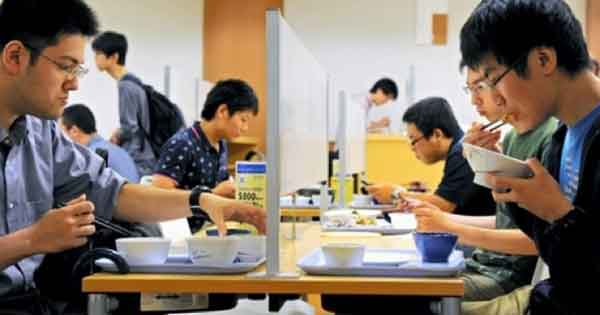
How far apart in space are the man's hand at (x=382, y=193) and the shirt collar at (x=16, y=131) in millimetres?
2234

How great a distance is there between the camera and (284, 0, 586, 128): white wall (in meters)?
7.01

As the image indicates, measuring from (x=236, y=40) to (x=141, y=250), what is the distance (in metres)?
5.77

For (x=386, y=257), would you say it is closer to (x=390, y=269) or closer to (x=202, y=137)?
(x=390, y=269)

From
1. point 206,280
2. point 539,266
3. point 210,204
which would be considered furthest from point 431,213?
point 206,280

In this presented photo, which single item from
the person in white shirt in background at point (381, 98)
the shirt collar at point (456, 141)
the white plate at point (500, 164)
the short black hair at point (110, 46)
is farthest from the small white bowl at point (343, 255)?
the person in white shirt in background at point (381, 98)

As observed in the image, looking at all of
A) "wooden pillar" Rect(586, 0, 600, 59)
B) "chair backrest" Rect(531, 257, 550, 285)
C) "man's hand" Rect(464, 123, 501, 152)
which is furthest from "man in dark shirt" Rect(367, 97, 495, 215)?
"wooden pillar" Rect(586, 0, 600, 59)

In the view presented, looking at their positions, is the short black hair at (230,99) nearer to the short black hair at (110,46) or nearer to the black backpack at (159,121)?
the black backpack at (159,121)

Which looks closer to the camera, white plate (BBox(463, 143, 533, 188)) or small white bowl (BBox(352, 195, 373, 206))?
white plate (BBox(463, 143, 533, 188))

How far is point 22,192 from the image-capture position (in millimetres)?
1646

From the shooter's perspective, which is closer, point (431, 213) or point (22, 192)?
point (22, 192)

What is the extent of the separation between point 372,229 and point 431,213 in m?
0.67

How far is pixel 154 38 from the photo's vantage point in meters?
7.01

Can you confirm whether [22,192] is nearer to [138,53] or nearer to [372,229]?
[372,229]

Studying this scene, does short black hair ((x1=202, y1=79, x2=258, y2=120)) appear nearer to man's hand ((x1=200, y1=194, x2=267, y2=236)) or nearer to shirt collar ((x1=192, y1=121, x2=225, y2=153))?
shirt collar ((x1=192, y1=121, x2=225, y2=153))
